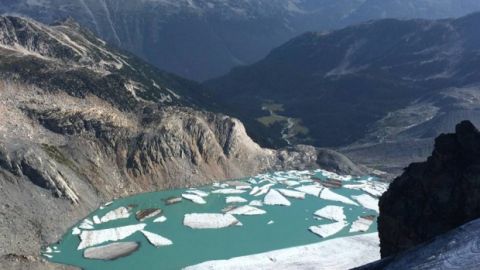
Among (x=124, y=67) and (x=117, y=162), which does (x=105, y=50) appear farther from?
(x=117, y=162)

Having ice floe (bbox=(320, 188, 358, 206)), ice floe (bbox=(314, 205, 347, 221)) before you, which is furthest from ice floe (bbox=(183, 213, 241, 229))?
ice floe (bbox=(320, 188, 358, 206))

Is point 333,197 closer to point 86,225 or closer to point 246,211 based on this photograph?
point 246,211

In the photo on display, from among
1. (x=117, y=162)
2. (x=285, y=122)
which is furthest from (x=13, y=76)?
(x=285, y=122)

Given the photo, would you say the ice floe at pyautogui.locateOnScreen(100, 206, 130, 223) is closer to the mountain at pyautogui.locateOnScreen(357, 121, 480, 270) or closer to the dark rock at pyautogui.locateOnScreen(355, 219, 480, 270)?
the mountain at pyautogui.locateOnScreen(357, 121, 480, 270)

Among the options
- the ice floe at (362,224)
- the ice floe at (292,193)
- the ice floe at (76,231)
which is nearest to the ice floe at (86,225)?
the ice floe at (76,231)

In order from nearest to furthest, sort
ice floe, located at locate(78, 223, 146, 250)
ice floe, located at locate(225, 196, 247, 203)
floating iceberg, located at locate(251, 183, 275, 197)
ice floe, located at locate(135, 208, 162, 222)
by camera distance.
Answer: ice floe, located at locate(78, 223, 146, 250), ice floe, located at locate(135, 208, 162, 222), ice floe, located at locate(225, 196, 247, 203), floating iceberg, located at locate(251, 183, 275, 197)

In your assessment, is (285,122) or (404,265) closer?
(404,265)

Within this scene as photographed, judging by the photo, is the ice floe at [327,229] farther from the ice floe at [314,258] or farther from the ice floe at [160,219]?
the ice floe at [160,219]
